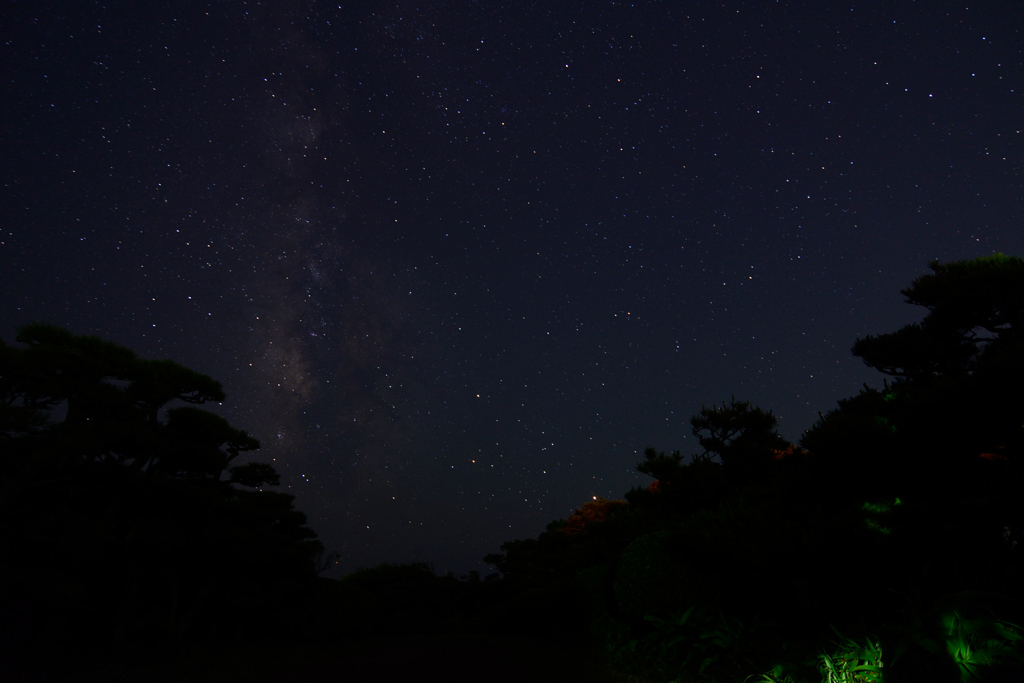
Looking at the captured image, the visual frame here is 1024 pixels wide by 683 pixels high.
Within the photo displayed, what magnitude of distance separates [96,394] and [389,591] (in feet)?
68.4

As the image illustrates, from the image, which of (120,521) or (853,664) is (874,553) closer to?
(853,664)

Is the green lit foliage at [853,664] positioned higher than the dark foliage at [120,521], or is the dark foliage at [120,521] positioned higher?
the dark foliage at [120,521]

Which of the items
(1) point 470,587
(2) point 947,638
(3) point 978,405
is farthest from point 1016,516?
(1) point 470,587

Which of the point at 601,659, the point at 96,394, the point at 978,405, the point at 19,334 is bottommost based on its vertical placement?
the point at 601,659

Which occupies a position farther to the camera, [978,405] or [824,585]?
[824,585]

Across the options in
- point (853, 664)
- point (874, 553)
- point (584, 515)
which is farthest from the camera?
point (584, 515)

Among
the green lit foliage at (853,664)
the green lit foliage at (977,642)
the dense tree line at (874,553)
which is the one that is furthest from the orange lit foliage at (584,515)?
the green lit foliage at (977,642)

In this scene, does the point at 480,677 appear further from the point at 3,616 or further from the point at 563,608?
the point at 3,616

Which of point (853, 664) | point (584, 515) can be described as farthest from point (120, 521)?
point (584, 515)

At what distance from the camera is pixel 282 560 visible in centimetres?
1554

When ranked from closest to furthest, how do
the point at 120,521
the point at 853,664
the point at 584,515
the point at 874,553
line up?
the point at 853,664 < the point at 874,553 < the point at 120,521 < the point at 584,515

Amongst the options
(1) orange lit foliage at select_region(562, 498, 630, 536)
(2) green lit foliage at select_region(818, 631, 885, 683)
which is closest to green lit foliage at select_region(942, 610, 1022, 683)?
(2) green lit foliage at select_region(818, 631, 885, 683)

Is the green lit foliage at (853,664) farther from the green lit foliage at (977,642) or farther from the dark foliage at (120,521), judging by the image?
the dark foliage at (120,521)

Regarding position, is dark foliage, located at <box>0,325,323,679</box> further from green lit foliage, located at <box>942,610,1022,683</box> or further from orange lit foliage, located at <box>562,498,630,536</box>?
green lit foliage, located at <box>942,610,1022,683</box>
